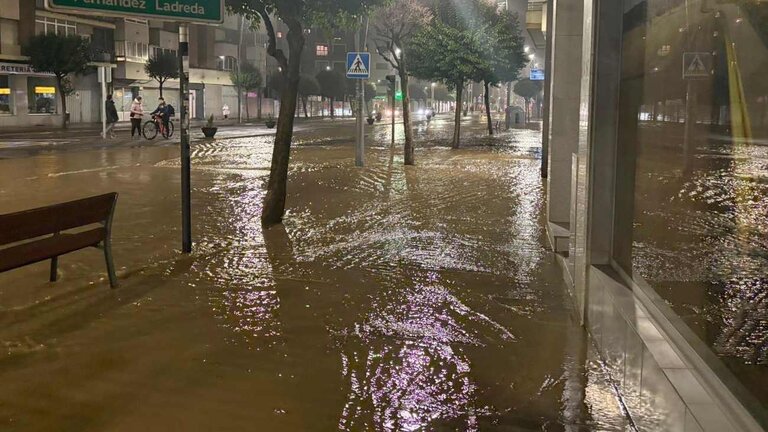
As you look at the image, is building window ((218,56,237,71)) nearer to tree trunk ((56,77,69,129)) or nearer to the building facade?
tree trunk ((56,77,69,129))

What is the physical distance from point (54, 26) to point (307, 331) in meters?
46.5

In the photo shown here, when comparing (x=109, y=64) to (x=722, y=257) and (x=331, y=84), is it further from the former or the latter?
(x=722, y=257)

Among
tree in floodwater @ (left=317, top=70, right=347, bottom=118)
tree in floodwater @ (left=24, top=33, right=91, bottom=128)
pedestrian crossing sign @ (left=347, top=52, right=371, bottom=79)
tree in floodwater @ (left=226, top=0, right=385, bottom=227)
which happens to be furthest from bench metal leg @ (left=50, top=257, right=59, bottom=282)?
tree in floodwater @ (left=317, top=70, right=347, bottom=118)

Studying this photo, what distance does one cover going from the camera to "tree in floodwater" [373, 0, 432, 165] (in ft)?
63.6

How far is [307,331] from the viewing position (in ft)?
18.0

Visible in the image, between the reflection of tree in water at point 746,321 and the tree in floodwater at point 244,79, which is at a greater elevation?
the tree in floodwater at point 244,79

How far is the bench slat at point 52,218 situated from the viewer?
5480mm

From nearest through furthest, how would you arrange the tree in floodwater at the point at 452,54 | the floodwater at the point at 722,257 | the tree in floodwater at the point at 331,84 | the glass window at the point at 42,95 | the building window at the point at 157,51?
the floodwater at the point at 722,257 → the tree in floodwater at the point at 452,54 → the glass window at the point at 42,95 → the building window at the point at 157,51 → the tree in floodwater at the point at 331,84

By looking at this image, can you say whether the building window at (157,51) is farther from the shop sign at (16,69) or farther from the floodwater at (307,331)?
the floodwater at (307,331)

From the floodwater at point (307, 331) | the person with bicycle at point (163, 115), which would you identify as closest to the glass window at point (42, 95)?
the person with bicycle at point (163, 115)

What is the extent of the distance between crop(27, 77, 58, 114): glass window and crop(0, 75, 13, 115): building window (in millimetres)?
1433

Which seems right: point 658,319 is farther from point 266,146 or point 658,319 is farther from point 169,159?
point 266,146

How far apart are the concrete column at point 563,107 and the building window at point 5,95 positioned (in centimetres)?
4051

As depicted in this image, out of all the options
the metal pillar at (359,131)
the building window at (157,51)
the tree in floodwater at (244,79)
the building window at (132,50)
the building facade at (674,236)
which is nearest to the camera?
the building facade at (674,236)
